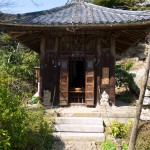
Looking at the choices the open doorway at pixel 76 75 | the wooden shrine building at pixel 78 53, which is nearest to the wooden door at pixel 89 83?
the wooden shrine building at pixel 78 53

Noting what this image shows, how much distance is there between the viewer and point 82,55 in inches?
504

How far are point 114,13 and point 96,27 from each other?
6.91 feet

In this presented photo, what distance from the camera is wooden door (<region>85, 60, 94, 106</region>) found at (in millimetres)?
12672

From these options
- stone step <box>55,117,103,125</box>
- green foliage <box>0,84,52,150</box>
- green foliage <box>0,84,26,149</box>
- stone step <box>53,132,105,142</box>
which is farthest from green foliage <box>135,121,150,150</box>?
green foliage <box>0,84,26,149</box>

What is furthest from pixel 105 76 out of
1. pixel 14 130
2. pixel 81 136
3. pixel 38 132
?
Result: pixel 14 130

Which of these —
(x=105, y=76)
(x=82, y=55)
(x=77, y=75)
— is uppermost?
(x=82, y=55)

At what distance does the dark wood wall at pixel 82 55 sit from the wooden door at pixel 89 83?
40mm

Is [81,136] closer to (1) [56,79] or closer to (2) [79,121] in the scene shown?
(2) [79,121]

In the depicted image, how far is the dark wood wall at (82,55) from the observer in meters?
12.8

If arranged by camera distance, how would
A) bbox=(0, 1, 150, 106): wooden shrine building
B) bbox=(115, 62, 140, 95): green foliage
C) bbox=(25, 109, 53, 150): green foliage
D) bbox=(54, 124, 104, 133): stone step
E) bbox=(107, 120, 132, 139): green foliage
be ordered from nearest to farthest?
1. bbox=(25, 109, 53, 150): green foliage
2. bbox=(107, 120, 132, 139): green foliage
3. bbox=(54, 124, 104, 133): stone step
4. bbox=(0, 1, 150, 106): wooden shrine building
5. bbox=(115, 62, 140, 95): green foliage

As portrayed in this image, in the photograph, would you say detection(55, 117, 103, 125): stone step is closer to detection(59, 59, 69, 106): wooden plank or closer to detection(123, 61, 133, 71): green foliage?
detection(59, 59, 69, 106): wooden plank

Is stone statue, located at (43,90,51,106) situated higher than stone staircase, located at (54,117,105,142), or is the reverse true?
stone statue, located at (43,90,51,106)

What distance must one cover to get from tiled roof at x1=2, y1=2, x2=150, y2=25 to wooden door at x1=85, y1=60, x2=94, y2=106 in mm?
1812

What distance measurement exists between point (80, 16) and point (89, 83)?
9.02 ft
